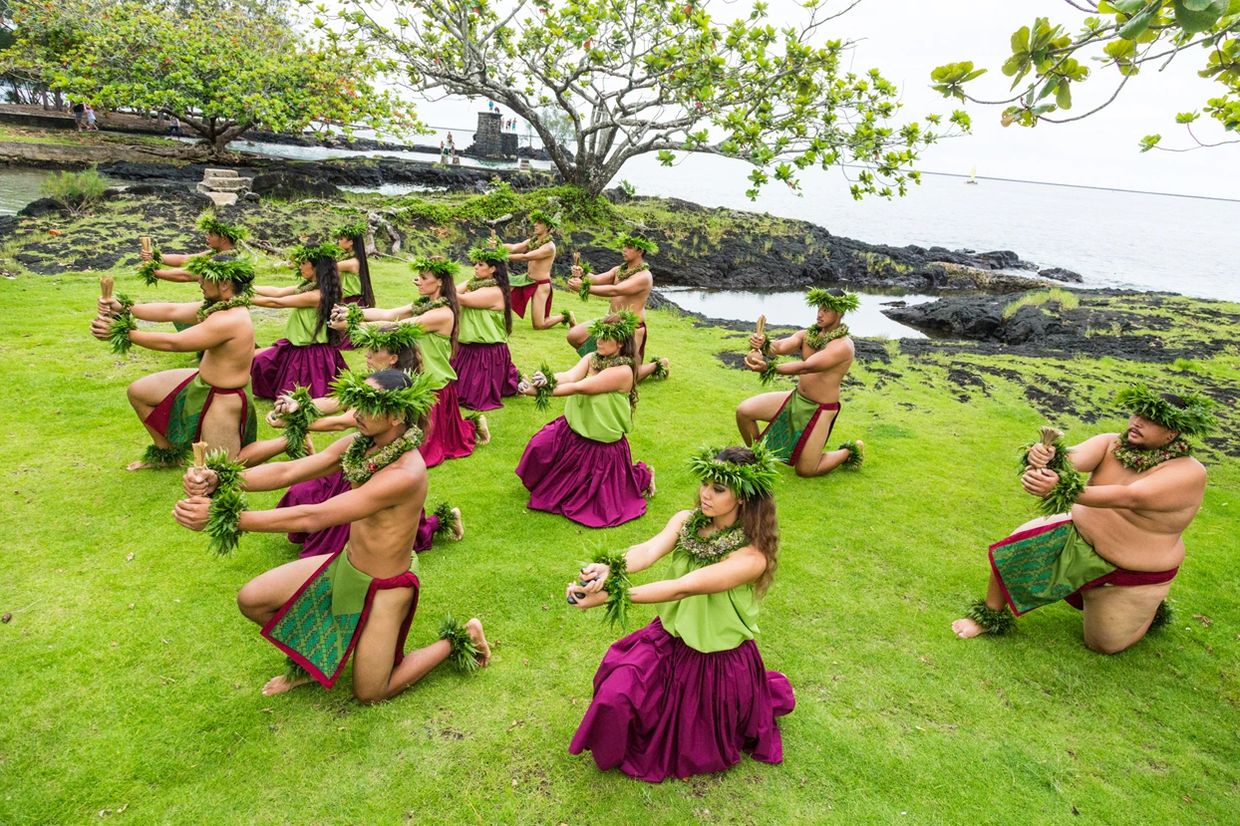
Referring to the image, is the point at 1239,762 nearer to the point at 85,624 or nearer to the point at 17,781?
the point at 17,781

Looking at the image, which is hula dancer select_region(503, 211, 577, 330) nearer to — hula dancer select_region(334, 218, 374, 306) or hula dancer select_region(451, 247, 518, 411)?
hula dancer select_region(451, 247, 518, 411)

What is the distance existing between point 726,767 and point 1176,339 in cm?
1238

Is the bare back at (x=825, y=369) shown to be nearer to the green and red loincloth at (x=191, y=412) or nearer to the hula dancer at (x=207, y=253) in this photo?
the green and red loincloth at (x=191, y=412)

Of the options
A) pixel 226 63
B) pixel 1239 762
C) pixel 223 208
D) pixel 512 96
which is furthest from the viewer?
pixel 226 63

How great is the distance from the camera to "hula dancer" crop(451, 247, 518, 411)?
6.97 meters

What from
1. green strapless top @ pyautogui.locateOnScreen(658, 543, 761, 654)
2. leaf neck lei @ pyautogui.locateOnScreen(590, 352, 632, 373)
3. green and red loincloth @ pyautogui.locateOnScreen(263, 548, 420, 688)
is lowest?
green and red loincloth @ pyautogui.locateOnScreen(263, 548, 420, 688)

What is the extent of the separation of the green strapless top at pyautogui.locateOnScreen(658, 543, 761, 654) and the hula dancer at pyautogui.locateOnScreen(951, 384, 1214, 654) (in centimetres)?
167

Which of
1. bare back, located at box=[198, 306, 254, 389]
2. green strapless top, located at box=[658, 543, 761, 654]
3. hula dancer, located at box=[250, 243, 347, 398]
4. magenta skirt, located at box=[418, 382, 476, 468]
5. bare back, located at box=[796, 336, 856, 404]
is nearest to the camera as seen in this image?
green strapless top, located at box=[658, 543, 761, 654]

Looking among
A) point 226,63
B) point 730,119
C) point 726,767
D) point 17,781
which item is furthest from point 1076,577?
point 226,63

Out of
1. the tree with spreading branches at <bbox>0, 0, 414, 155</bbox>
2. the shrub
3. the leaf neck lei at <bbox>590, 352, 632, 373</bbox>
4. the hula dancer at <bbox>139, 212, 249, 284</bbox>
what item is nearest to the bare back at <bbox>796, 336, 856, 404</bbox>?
the leaf neck lei at <bbox>590, 352, 632, 373</bbox>

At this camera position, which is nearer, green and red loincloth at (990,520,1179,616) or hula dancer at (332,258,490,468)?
green and red loincloth at (990,520,1179,616)

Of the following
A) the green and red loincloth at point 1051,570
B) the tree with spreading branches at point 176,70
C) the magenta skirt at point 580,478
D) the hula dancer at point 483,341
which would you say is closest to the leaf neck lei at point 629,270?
the hula dancer at point 483,341

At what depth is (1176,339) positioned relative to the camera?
37.2 ft

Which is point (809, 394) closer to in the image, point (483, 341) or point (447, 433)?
point (447, 433)
